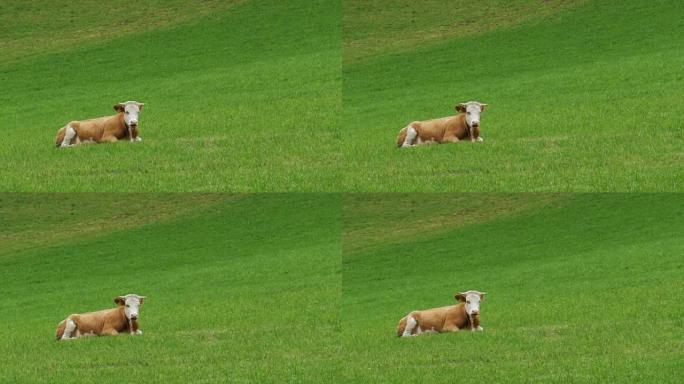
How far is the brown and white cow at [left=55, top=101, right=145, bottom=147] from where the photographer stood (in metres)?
35.4

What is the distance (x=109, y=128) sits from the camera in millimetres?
35562

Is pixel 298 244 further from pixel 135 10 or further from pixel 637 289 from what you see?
pixel 135 10

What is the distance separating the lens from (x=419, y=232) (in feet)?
148

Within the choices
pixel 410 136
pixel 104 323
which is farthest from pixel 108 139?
pixel 410 136

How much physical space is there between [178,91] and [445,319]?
14439 millimetres

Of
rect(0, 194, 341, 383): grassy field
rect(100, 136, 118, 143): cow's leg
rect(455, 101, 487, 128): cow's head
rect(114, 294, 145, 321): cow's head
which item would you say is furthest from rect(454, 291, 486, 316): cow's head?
rect(100, 136, 118, 143): cow's leg

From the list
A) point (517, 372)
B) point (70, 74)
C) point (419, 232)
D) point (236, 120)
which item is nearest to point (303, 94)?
point (236, 120)

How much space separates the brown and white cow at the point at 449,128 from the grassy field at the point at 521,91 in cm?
25

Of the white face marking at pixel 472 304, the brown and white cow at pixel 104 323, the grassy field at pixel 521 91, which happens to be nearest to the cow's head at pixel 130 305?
the brown and white cow at pixel 104 323

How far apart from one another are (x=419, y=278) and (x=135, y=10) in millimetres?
22248

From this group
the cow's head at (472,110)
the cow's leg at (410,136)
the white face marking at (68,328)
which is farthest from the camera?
the cow's leg at (410,136)

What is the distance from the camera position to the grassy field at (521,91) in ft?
117

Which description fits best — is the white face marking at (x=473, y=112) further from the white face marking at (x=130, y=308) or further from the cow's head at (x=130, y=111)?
the white face marking at (x=130, y=308)

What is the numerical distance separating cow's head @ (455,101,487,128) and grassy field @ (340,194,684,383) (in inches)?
171
